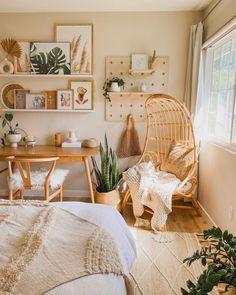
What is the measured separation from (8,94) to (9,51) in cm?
54

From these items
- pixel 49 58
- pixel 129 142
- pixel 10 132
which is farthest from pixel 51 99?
pixel 129 142

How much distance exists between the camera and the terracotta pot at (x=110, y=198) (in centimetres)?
289

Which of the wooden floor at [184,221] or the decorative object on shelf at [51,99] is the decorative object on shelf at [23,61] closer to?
the decorative object on shelf at [51,99]

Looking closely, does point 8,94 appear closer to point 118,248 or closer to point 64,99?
point 64,99

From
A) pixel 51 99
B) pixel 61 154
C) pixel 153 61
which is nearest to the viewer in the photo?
pixel 61 154

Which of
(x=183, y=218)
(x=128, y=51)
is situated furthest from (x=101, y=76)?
(x=183, y=218)

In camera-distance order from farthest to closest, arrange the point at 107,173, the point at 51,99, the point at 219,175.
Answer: the point at 51,99 < the point at 107,173 < the point at 219,175

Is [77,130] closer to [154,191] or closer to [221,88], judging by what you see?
[154,191]

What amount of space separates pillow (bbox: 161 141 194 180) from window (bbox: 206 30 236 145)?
339mm

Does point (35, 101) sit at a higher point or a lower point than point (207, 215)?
higher

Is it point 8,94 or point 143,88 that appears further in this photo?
point 8,94

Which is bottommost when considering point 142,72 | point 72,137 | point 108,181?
point 108,181

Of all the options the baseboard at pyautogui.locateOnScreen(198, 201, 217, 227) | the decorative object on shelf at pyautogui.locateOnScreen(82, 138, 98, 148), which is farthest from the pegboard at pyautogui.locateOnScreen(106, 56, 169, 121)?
the baseboard at pyautogui.locateOnScreen(198, 201, 217, 227)

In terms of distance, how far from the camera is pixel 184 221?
2785 mm
